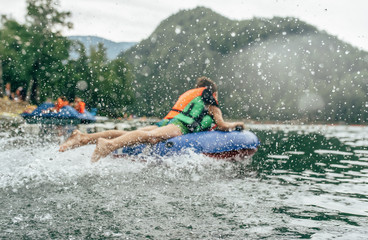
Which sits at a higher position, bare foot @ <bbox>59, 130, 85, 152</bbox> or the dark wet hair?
the dark wet hair

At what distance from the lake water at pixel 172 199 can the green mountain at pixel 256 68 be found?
6770 cm

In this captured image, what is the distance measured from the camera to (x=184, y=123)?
658 centimetres

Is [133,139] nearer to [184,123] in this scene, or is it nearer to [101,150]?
[101,150]

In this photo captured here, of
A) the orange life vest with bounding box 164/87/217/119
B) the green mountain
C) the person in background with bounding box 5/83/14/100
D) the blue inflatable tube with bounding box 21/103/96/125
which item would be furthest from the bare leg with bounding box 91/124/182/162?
the green mountain

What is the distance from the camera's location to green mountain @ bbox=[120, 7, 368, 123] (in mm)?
86125

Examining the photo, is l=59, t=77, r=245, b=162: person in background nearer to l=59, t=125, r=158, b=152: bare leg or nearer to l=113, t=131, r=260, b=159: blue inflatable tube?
l=59, t=125, r=158, b=152: bare leg

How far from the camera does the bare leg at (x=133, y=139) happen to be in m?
5.55

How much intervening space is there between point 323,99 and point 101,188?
297 ft

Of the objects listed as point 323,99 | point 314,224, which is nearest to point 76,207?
point 314,224

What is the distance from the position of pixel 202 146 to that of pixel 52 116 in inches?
599

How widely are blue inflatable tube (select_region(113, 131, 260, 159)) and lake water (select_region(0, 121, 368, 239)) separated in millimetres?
154

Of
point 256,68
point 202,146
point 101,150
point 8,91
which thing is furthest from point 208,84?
point 256,68

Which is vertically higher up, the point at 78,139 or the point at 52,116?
the point at 78,139

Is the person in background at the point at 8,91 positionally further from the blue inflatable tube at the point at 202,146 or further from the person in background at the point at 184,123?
the blue inflatable tube at the point at 202,146
